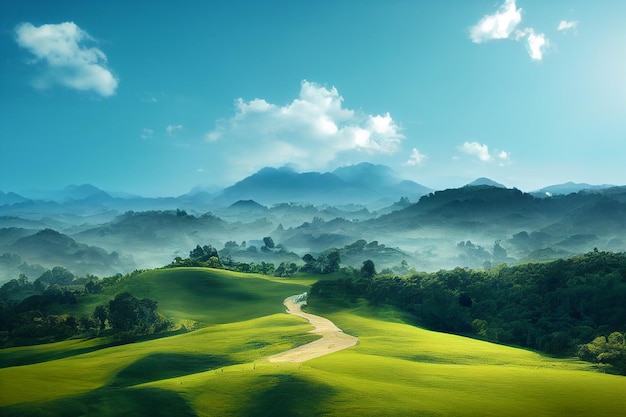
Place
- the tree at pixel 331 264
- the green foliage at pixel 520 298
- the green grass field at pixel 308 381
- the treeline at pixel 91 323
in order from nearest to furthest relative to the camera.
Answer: the green grass field at pixel 308 381, the green foliage at pixel 520 298, the treeline at pixel 91 323, the tree at pixel 331 264

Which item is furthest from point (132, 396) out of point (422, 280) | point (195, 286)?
point (195, 286)

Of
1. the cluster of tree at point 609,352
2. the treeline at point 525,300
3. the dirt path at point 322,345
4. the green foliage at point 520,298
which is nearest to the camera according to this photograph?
the dirt path at point 322,345

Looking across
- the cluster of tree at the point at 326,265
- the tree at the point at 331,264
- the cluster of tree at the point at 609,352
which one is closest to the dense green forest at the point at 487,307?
the cluster of tree at the point at 609,352

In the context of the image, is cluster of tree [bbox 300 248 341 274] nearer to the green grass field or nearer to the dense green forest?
the dense green forest

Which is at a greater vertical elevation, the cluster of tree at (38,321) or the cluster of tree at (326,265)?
the cluster of tree at (326,265)

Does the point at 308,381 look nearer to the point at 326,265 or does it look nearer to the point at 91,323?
the point at 91,323

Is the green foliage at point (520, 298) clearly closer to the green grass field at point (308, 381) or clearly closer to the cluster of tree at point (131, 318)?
the green grass field at point (308, 381)

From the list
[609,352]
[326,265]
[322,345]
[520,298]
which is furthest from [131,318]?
[326,265]
